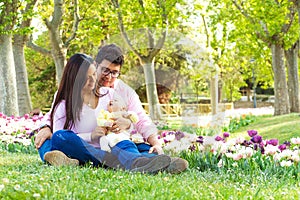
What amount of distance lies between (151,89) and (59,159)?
1.09m

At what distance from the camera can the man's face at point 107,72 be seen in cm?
427

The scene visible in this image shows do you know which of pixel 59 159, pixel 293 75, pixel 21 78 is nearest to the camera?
pixel 59 159

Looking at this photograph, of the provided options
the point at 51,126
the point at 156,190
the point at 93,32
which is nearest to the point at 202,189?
the point at 156,190

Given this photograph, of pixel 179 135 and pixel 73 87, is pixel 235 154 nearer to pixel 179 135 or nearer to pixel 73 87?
pixel 179 135

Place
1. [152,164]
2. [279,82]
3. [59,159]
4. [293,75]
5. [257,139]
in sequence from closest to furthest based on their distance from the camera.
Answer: [152,164], [59,159], [257,139], [279,82], [293,75]

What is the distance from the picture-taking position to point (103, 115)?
14.0 ft

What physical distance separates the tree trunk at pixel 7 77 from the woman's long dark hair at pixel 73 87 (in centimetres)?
736

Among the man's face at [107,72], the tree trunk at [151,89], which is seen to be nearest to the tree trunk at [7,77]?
the tree trunk at [151,89]

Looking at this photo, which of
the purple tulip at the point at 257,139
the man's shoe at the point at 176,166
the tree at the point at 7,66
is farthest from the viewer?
the tree at the point at 7,66

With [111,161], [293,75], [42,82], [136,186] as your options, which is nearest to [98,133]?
[111,161]

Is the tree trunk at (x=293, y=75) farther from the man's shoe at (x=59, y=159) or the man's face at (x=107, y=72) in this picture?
the man's shoe at (x=59, y=159)

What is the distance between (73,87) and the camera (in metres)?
4.56

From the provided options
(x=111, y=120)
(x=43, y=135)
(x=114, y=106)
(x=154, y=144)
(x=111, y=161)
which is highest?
(x=114, y=106)

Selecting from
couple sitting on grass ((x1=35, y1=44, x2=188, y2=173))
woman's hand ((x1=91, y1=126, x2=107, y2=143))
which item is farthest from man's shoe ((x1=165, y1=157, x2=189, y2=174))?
woman's hand ((x1=91, y1=126, x2=107, y2=143))
